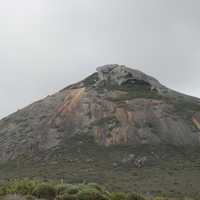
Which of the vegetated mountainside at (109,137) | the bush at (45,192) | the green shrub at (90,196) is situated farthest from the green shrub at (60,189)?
the vegetated mountainside at (109,137)

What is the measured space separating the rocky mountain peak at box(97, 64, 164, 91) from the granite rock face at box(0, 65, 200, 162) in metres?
3.66

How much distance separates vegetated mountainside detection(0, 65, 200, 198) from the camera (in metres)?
64.9

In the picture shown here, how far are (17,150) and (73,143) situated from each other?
10.3 m

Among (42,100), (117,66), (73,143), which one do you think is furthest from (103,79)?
(73,143)

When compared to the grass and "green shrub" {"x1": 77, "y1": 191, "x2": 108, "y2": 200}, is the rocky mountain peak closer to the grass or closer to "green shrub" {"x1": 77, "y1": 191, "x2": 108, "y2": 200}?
the grass

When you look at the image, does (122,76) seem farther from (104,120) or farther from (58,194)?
(58,194)

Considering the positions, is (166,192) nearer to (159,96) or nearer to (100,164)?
(100,164)

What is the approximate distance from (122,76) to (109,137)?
3245 cm

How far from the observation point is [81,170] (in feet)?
221

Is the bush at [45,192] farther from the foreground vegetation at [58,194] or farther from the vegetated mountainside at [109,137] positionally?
the vegetated mountainside at [109,137]

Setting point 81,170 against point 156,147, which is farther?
point 156,147

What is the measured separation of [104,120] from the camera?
87.6m

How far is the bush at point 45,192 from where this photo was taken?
2540 centimetres

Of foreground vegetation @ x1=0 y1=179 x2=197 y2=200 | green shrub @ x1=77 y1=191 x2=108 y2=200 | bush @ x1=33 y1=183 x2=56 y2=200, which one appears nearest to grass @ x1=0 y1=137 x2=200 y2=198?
foreground vegetation @ x1=0 y1=179 x2=197 y2=200
